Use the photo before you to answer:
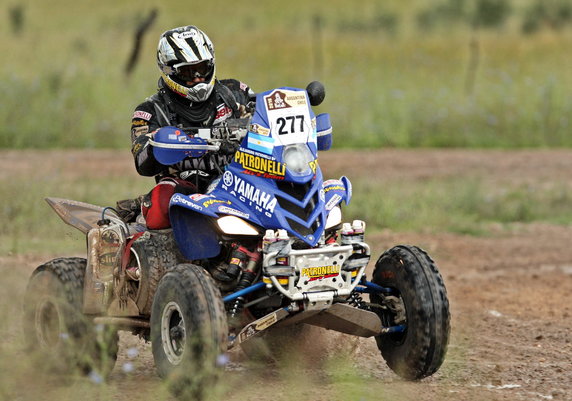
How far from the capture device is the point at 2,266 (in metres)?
10.1

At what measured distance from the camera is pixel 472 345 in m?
8.73

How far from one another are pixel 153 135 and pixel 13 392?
5.98 feet

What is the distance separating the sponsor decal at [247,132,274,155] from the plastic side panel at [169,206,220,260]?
20.9 inches

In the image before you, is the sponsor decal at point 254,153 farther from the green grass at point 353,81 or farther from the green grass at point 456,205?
the green grass at point 353,81

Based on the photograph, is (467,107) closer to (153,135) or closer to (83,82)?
(83,82)

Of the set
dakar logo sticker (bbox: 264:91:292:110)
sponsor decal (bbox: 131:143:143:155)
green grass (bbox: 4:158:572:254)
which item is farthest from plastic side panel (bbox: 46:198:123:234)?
green grass (bbox: 4:158:572:254)

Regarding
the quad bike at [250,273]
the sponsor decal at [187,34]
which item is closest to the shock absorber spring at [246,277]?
the quad bike at [250,273]

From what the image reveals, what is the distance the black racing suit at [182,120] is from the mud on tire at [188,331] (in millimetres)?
1092

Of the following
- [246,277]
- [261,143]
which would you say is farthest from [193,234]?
[261,143]

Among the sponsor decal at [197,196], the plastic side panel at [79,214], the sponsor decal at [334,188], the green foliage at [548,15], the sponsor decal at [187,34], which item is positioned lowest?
the plastic side panel at [79,214]

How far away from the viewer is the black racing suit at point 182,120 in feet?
24.5

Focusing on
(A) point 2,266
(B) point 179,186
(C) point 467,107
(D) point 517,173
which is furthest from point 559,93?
(B) point 179,186

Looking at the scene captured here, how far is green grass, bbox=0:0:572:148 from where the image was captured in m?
20.7

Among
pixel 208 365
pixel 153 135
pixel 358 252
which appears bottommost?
pixel 208 365
